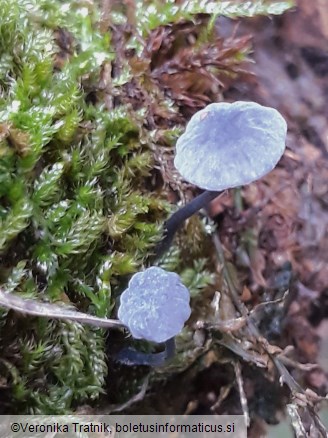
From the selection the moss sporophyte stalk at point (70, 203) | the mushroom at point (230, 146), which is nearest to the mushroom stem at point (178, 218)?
the moss sporophyte stalk at point (70, 203)

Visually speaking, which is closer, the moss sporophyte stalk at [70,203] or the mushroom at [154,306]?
the mushroom at [154,306]

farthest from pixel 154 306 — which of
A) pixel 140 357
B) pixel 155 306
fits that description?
pixel 140 357

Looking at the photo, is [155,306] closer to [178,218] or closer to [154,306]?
[154,306]

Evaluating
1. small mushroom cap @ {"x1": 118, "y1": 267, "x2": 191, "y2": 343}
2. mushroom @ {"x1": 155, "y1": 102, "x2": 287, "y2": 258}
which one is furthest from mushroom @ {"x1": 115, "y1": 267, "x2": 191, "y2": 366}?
mushroom @ {"x1": 155, "y1": 102, "x2": 287, "y2": 258}

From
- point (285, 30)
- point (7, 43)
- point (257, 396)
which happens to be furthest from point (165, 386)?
point (285, 30)

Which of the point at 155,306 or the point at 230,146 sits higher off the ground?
the point at 230,146

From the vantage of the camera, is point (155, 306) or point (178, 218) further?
point (178, 218)

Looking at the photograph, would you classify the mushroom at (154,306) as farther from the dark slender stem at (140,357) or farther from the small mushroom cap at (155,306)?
the dark slender stem at (140,357)

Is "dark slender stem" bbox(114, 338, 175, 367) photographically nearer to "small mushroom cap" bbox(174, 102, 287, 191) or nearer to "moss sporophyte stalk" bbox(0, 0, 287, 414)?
"moss sporophyte stalk" bbox(0, 0, 287, 414)

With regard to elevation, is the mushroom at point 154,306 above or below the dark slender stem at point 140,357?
above
